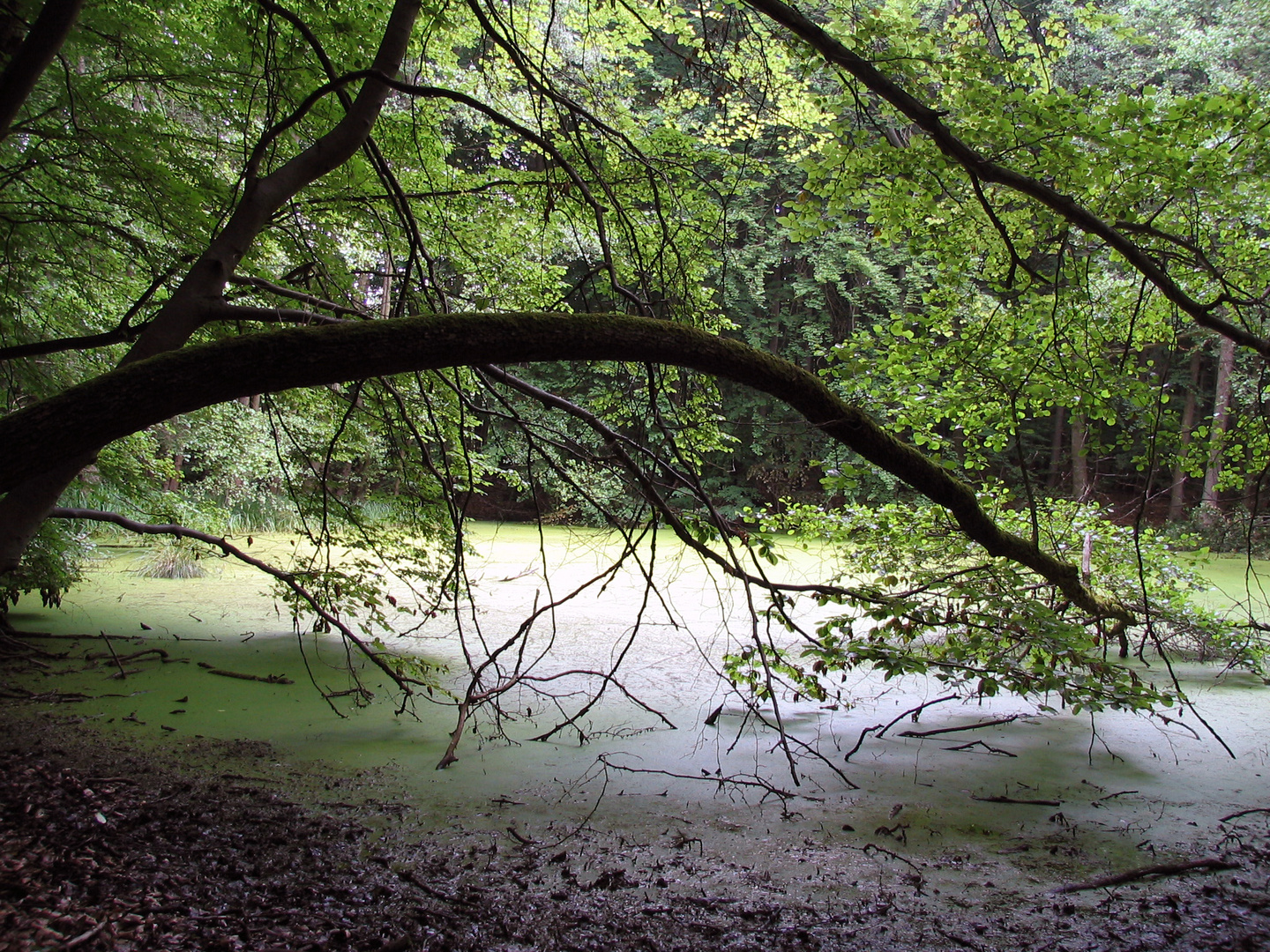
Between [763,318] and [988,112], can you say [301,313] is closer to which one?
[988,112]

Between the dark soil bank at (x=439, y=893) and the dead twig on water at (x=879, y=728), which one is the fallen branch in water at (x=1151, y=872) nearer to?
the dark soil bank at (x=439, y=893)

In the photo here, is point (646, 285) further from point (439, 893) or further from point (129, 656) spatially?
point (129, 656)

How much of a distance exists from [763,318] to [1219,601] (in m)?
8.50

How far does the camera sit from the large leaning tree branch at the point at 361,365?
1196 mm

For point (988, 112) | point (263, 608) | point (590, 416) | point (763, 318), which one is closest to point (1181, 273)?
point (988, 112)

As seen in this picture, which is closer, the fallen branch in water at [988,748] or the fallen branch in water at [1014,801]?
the fallen branch in water at [1014,801]

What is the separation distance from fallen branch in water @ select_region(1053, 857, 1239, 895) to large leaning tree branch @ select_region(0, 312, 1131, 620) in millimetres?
1359

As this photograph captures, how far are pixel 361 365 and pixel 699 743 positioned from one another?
2.58 m

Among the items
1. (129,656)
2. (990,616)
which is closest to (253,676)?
(129,656)

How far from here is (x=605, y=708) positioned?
12.8ft

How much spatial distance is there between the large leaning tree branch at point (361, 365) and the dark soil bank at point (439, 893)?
3.52 ft

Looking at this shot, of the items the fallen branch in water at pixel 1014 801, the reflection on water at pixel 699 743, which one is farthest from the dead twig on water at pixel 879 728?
the fallen branch in water at pixel 1014 801

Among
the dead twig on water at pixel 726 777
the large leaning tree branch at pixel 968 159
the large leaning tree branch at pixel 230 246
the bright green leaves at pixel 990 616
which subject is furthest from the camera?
the dead twig on water at pixel 726 777

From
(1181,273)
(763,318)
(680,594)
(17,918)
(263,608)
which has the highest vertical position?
(763,318)
